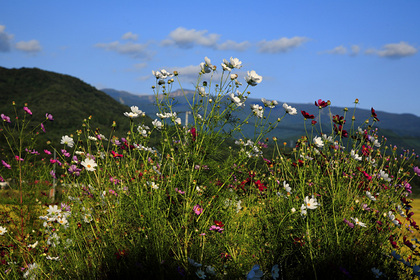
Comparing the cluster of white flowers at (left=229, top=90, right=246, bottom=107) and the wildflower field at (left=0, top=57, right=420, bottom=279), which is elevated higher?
the cluster of white flowers at (left=229, top=90, right=246, bottom=107)

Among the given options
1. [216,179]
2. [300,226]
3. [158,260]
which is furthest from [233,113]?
[158,260]

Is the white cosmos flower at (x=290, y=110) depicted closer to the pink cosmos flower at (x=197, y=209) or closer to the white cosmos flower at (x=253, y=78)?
the white cosmos flower at (x=253, y=78)

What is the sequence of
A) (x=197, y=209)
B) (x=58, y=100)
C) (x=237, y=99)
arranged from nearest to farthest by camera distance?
(x=197, y=209)
(x=237, y=99)
(x=58, y=100)

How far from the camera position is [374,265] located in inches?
115

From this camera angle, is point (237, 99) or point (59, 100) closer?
point (237, 99)

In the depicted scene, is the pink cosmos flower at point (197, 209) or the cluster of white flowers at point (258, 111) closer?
the pink cosmos flower at point (197, 209)

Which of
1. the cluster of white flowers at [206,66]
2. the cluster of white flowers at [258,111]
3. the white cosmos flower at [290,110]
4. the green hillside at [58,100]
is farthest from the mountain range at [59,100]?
the white cosmos flower at [290,110]

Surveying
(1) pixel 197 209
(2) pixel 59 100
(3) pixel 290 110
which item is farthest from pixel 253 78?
(2) pixel 59 100

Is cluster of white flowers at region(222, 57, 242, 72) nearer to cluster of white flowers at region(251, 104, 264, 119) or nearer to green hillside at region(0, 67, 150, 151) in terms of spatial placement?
cluster of white flowers at region(251, 104, 264, 119)

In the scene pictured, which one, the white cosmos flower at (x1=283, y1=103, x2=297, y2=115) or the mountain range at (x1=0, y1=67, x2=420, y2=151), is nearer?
the white cosmos flower at (x1=283, y1=103, x2=297, y2=115)

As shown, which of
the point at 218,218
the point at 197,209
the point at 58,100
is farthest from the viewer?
the point at 58,100

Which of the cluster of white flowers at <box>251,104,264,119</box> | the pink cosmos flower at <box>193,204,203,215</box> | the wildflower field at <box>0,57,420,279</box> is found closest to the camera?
the wildflower field at <box>0,57,420,279</box>

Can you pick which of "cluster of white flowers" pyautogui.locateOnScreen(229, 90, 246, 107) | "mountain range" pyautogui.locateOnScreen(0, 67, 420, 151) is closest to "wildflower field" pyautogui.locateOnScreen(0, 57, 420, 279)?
"cluster of white flowers" pyautogui.locateOnScreen(229, 90, 246, 107)

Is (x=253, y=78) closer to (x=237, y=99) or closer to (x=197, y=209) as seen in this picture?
(x=237, y=99)
